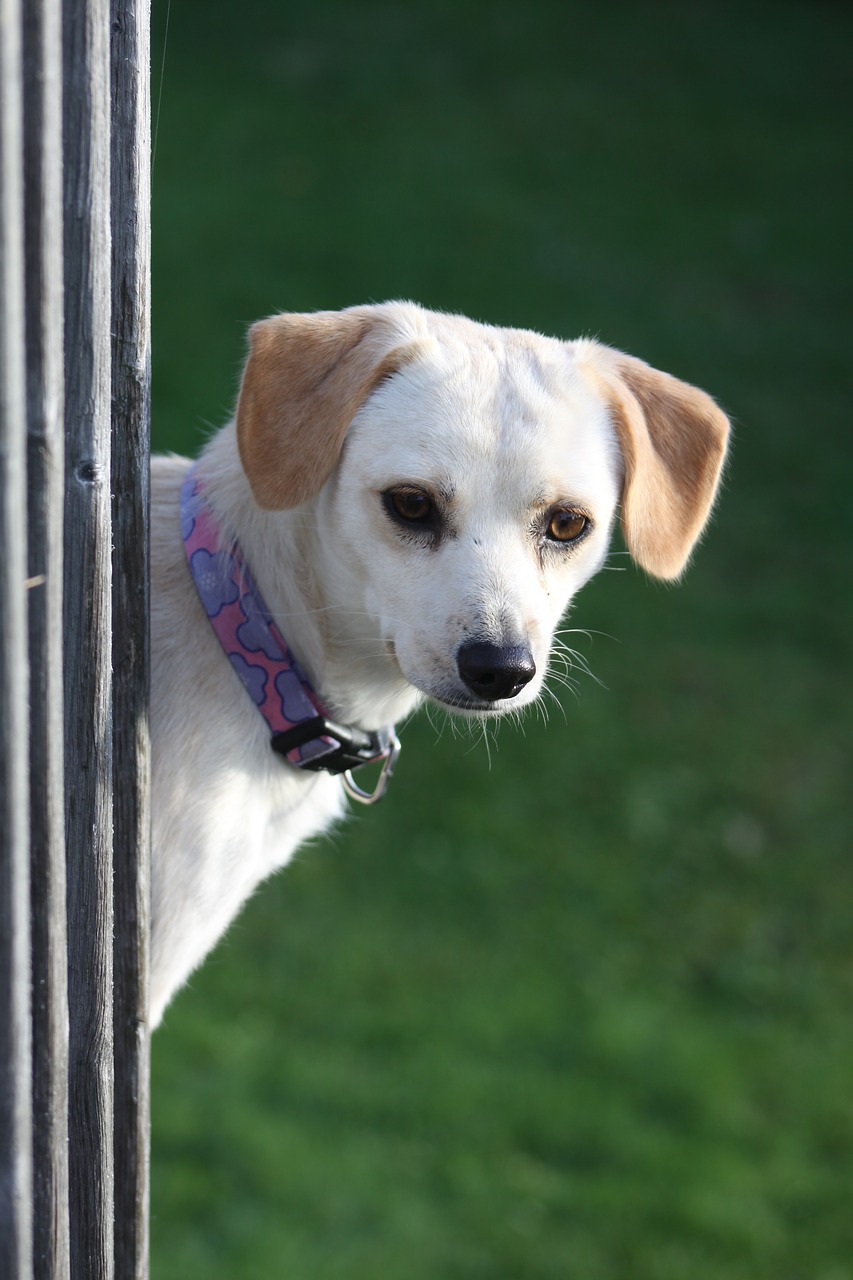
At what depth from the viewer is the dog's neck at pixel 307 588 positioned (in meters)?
2.78

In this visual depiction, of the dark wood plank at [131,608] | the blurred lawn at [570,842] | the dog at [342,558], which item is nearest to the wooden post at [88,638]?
the dark wood plank at [131,608]

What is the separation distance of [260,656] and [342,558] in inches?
10.9

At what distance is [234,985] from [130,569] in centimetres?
A: 441

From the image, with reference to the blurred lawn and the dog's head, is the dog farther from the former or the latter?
the blurred lawn

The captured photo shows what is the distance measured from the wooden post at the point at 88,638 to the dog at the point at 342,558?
60cm

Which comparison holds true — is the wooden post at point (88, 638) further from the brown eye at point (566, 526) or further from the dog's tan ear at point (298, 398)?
the brown eye at point (566, 526)

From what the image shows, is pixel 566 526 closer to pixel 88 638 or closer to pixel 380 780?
pixel 380 780

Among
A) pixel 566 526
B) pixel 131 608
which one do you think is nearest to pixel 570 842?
pixel 566 526

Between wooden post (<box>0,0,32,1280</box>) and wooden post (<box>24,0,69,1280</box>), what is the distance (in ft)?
0.06

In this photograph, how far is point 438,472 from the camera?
8.47 feet

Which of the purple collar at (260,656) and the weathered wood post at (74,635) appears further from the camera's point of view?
the purple collar at (260,656)

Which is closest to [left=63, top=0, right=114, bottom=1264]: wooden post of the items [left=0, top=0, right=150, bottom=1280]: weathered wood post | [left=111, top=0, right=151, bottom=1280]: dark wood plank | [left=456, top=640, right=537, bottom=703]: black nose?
[left=0, top=0, right=150, bottom=1280]: weathered wood post

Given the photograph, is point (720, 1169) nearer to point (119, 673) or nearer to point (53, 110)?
point (119, 673)

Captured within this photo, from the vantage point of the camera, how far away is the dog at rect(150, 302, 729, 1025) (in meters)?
→ 2.58
